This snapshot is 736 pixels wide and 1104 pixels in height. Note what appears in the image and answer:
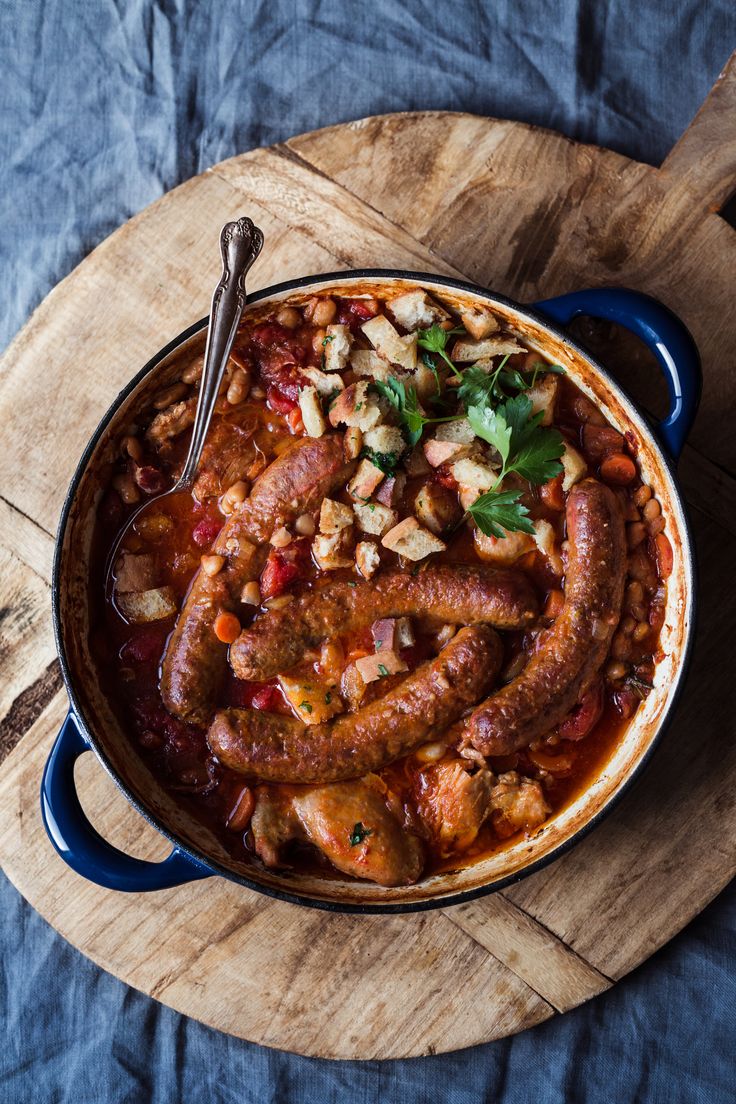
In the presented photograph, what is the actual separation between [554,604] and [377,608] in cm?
63

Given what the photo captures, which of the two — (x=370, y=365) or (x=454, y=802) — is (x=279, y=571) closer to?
(x=370, y=365)

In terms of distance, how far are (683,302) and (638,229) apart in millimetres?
315

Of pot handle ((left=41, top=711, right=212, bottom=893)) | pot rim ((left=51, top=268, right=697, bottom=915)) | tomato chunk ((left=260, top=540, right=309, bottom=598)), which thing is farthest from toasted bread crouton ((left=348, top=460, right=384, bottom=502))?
pot handle ((left=41, top=711, right=212, bottom=893))

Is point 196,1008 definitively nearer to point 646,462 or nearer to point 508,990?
point 508,990

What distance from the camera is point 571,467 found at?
10.8ft

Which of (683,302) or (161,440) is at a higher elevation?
(683,302)

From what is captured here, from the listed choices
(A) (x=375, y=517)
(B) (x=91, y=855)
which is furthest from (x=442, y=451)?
(B) (x=91, y=855)

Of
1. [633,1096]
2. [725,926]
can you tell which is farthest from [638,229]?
[633,1096]

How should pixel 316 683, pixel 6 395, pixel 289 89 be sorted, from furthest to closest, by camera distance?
1. pixel 289 89
2. pixel 6 395
3. pixel 316 683

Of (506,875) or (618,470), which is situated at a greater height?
(618,470)

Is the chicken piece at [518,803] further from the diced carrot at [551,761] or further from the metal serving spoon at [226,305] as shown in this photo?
the metal serving spoon at [226,305]

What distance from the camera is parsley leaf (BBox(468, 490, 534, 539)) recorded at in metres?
3.15

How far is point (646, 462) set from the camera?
334 cm

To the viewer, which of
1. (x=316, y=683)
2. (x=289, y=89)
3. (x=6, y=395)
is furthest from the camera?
(x=289, y=89)
